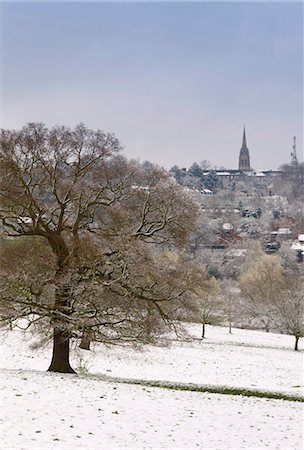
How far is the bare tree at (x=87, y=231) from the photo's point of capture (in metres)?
14.7

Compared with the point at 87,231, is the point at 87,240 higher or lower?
lower

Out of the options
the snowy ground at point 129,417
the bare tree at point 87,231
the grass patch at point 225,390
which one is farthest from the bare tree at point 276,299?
the bare tree at point 87,231

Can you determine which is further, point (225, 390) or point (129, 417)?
point (225, 390)

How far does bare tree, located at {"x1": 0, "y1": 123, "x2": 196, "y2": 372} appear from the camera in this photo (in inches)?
579

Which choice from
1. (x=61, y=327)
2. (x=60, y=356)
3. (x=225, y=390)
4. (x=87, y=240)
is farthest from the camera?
(x=60, y=356)

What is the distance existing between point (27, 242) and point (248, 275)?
44195 millimetres

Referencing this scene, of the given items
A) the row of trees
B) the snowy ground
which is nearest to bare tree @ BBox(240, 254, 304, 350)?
the snowy ground

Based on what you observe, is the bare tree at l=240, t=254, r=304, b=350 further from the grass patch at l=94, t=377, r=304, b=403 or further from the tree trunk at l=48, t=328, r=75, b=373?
the tree trunk at l=48, t=328, r=75, b=373

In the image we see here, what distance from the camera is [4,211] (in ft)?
48.6

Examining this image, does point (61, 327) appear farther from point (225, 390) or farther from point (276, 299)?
point (276, 299)

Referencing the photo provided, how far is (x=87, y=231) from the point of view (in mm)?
16062

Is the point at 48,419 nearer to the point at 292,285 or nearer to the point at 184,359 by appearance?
the point at 184,359

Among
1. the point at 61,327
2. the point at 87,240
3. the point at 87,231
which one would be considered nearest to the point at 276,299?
the point at 87,231

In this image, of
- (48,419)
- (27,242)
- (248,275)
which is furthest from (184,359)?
(248,275)
